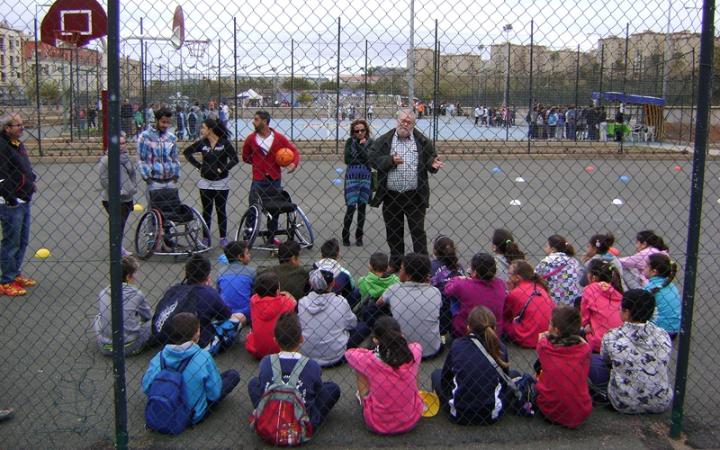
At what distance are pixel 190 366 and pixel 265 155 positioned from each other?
426cm

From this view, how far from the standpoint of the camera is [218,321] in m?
4.66

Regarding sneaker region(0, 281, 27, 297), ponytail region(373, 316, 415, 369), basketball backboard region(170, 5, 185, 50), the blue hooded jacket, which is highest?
basketball backboard region(170, 5, 185, 50)

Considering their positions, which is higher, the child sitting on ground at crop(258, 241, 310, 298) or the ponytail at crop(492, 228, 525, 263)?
the ponytail at crop(492, 228, 525, 263)

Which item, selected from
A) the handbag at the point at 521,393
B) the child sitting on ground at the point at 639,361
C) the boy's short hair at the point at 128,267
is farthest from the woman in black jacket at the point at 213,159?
the child sitting on ground at the point at 639,361

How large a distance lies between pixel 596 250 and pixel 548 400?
1.93m

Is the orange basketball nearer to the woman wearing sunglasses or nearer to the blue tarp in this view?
the woman wearing sunglasses

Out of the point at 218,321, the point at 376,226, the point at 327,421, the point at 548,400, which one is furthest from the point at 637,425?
the point at 376,226

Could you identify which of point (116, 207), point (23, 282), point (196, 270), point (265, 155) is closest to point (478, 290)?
point (196, 270)

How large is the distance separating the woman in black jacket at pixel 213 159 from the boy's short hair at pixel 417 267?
142 inches

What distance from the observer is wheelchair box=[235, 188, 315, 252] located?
295 inches

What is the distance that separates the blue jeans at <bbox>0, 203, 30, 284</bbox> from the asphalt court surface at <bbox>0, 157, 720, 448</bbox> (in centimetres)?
29

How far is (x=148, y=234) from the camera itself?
24.0 ft

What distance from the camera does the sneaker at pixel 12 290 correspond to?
237 inches

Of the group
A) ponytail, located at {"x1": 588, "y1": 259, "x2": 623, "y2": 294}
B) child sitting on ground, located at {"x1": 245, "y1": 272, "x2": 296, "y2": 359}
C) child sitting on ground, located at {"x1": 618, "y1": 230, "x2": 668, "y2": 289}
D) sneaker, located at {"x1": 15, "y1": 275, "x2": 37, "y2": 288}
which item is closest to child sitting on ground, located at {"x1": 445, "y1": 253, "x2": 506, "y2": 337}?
ponytail, located at {"x1": 588, "y1": 259, "x2": 623, "y2": 294}
